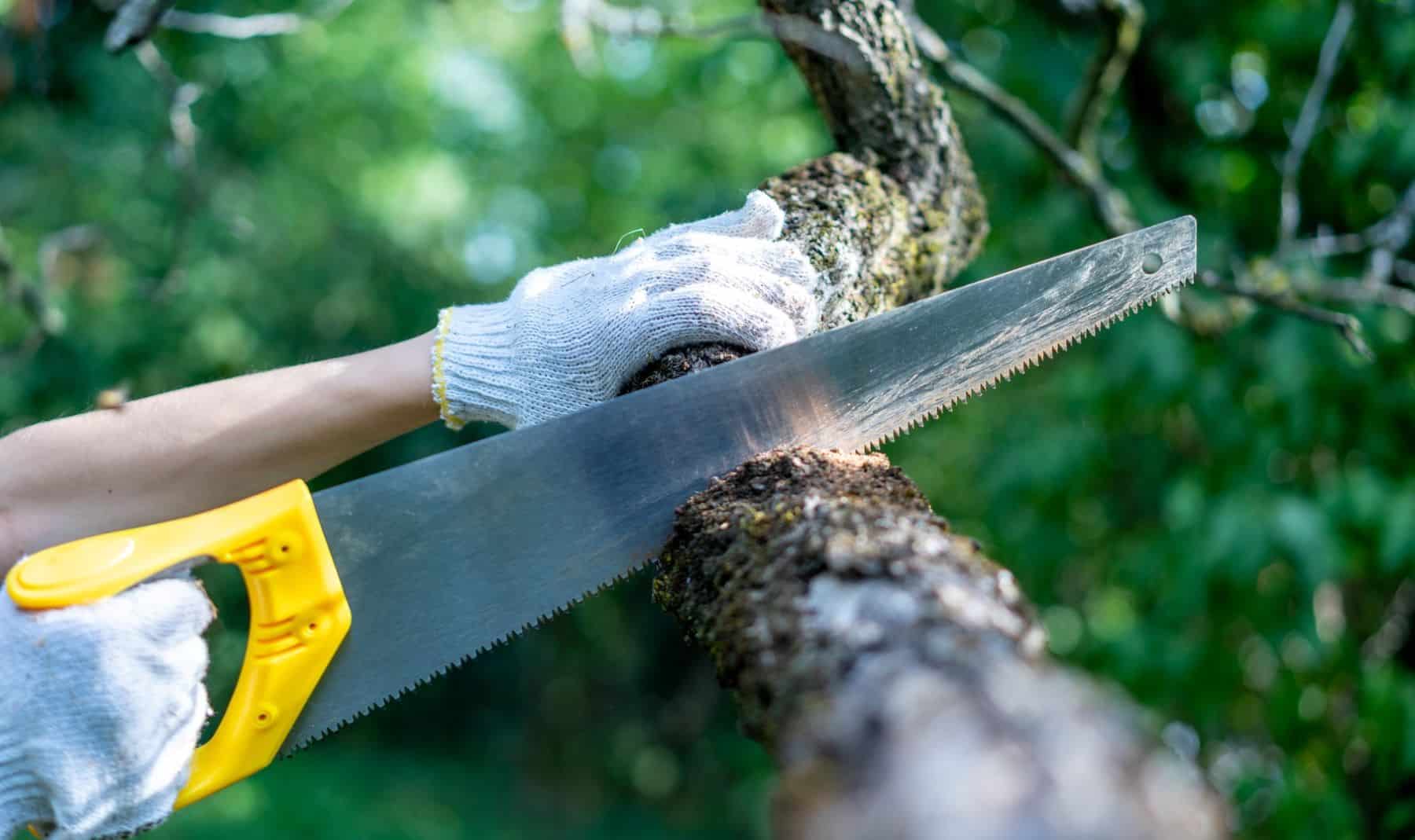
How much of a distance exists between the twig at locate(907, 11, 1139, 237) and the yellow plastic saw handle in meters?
1.65

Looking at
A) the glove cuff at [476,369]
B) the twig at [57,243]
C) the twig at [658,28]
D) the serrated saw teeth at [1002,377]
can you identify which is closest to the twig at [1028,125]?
the twig at [658,28]

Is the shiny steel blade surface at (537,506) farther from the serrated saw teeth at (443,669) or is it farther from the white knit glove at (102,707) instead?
the white knit glove at (102,707)

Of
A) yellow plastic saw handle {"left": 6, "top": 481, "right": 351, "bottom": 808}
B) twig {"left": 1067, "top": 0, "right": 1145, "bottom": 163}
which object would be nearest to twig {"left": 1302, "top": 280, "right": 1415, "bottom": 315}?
twig {"left": 1067, "top": 0, "right": 1145, "bottom": 163}

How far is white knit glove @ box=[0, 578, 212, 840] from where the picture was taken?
51.1 inches

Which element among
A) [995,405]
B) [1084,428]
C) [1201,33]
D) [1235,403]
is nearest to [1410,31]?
[1201,33]

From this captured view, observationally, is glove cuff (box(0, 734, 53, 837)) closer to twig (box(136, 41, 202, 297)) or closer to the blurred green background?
the blurred green background

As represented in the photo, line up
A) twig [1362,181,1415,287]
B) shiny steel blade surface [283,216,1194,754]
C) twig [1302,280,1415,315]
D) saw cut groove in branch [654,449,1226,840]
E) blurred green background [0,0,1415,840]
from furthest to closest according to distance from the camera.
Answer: blurred green background [0,0,1415,840] < twig [1362,181,1415,287] < twig [1302,280,1415,315] < shiny steel blade surface [283,216,1194,754] < saw cut groove in branch [654,449,1226,840]

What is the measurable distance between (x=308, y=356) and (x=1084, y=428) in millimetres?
3024

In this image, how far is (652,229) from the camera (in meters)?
6.28

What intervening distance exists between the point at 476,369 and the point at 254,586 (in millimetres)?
468

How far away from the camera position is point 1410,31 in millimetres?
3107

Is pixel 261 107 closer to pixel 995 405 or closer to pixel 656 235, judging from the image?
pixel 995 405

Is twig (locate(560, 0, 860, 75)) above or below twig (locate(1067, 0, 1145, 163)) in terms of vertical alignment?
above

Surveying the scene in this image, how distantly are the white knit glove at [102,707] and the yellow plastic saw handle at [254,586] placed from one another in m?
0.03
